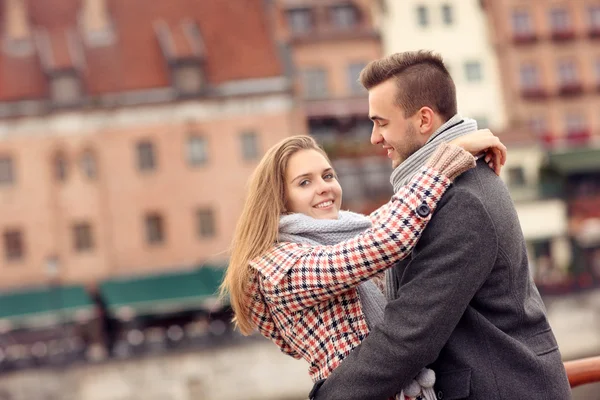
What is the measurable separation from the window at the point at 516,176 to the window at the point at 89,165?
45.0 feet

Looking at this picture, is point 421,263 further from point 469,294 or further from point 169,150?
point 169,150

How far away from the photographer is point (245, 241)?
8.71 ft

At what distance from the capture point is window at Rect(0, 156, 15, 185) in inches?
1052

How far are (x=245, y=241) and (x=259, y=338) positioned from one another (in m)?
19.8

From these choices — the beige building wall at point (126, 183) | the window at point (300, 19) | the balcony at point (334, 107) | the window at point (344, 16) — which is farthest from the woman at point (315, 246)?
the window at point (344, 16)

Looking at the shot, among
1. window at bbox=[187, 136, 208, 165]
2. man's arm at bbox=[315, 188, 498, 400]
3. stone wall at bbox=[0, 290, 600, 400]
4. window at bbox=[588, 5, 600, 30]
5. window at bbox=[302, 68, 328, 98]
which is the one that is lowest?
stone wall at bbox=[0, 290, 600, 400]

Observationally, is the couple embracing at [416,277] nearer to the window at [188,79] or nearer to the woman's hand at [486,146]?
the woman's hand at [486,146]

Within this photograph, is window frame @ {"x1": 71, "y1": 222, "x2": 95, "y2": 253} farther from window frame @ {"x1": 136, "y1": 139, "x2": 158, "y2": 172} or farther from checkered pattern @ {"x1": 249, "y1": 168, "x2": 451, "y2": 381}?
checkered pattern @ {"x1": 249, "y1": 168, "x2": 451, "y2": 381}

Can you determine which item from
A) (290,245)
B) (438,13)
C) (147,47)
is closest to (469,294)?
(290,245)

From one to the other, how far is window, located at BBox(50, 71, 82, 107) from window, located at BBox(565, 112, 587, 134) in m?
17.5

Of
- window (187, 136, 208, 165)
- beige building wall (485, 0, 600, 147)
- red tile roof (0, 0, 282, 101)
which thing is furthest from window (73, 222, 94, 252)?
beige building wall (485, 0, 600, 147)

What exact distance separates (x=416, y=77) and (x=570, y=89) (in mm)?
31808

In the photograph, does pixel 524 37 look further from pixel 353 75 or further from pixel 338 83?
pixel 338 83

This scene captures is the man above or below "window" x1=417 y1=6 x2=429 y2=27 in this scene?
below
